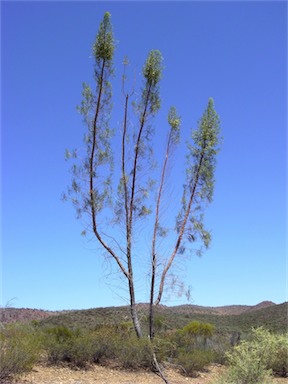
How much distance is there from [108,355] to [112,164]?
661cm

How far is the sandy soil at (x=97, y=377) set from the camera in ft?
44.0

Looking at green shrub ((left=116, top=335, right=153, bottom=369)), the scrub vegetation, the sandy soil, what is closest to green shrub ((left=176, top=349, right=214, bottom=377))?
the scrub vegetation

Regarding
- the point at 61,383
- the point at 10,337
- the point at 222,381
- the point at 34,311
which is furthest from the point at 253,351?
the point at 34,311

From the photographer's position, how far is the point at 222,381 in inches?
431

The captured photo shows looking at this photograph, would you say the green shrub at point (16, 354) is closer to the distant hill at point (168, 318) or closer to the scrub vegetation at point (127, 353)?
the scrub vegetation at point (127, 353)

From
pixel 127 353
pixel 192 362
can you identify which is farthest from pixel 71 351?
pixel 192 362

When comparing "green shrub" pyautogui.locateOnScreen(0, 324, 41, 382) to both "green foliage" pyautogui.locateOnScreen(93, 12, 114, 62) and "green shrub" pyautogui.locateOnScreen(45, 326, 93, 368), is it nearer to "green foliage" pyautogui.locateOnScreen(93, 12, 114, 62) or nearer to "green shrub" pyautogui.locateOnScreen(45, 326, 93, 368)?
"green shrub" pyautogui.locateOnScreen(45, 326, 93, 368)

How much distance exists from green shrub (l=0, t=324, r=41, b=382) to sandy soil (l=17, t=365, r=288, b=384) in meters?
0.33

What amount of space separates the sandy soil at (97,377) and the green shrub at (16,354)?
0.33m

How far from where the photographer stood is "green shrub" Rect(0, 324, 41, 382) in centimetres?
1231

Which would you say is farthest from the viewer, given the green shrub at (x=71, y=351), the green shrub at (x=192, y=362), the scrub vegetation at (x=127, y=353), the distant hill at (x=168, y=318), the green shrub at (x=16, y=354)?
the distant hill at (x=168, y=318)

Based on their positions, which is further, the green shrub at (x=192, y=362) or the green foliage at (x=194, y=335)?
the green foliage at (x=194, y=335)

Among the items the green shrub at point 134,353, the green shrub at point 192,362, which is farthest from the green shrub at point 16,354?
the green shrub at point 192,362

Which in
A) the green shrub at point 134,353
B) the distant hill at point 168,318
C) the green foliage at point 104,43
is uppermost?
the green foliage at point 104,43
